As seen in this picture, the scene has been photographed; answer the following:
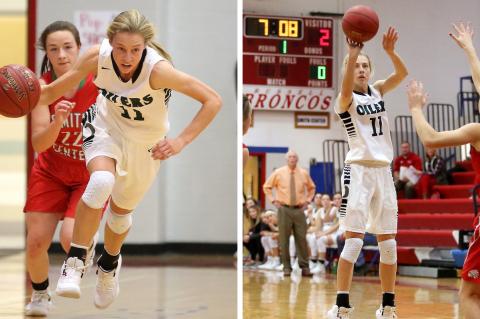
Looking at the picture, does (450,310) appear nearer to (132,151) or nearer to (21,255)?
(132,151)

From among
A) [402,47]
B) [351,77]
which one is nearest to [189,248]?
[351,77]

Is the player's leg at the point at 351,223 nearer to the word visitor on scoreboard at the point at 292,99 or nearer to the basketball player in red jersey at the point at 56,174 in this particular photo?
the basketball player in red jersey at the point at 56,174

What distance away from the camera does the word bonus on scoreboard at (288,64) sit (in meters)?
13.8

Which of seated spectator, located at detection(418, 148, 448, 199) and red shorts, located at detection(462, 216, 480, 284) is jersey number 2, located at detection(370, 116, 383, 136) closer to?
red shorts, located at detection(462, 216, 480, 284)

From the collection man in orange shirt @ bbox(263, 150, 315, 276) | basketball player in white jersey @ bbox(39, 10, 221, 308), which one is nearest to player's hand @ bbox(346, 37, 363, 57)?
basketball player in white jersey @ bbox(39, 10, 221, 308)

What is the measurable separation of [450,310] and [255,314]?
1474 millimetres

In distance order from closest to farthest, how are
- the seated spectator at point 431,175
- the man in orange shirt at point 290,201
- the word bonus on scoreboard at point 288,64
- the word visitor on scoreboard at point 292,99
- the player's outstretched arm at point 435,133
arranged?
the player's outstretched arm at point 435,133, the man in orange shirt at point 290,201, the seated spectator at point 431,175, the word bonus on scoreboard at point 288,64, the word visitor on scoreboard at point 292,99

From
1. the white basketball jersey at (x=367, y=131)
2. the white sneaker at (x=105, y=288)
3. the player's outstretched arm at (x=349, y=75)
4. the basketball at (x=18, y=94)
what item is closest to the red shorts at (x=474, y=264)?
the white basketball jersey at (x=367, y=131)

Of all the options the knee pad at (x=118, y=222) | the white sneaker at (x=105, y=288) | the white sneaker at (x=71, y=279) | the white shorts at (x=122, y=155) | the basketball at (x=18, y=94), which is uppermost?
the basketball at (x=18, y=94)

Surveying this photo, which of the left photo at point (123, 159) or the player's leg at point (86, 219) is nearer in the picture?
the player's leg at point (86, 219)

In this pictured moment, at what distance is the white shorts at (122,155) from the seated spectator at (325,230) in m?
6.38

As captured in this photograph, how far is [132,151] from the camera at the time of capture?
13.7ft

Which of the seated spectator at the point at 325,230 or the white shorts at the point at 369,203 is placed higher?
the white shorts at the point at 369,203

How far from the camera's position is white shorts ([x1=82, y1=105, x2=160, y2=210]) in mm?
4094
